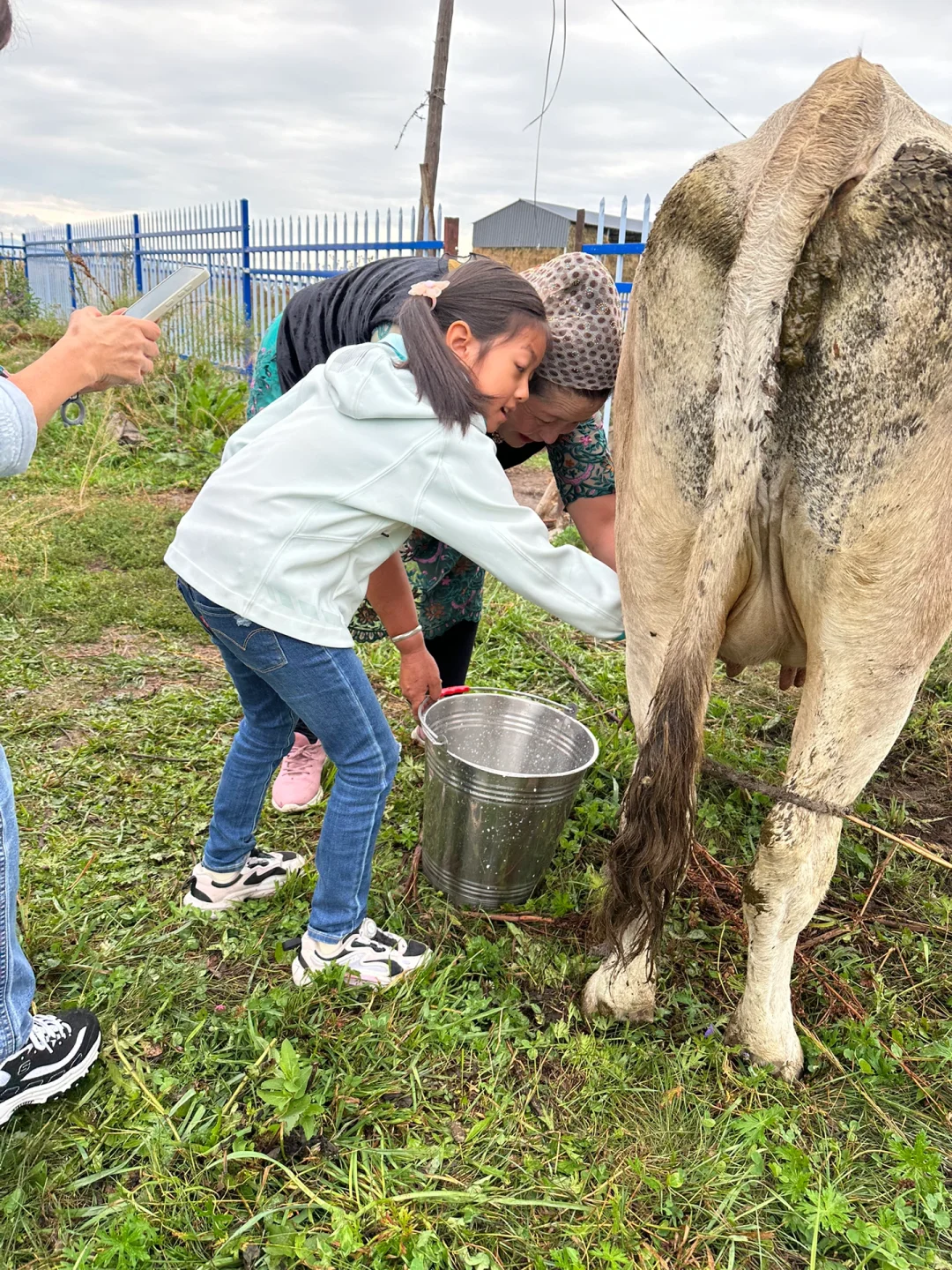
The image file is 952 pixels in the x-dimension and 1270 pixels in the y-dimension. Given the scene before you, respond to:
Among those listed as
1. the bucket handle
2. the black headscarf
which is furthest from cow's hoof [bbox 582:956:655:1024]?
the black headscarf

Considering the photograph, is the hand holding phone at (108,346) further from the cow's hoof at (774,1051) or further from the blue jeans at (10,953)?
the cow's hoof at (774,1051)

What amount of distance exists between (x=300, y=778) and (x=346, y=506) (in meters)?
1.34

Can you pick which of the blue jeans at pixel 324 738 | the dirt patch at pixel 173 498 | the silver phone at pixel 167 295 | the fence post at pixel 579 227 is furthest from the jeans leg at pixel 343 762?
the fence post at pixel 579 227

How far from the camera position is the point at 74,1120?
1746mm

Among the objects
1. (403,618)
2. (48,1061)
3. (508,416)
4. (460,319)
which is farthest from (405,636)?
(48,1061)

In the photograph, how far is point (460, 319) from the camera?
1871 mm

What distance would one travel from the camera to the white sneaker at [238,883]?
2.34 m

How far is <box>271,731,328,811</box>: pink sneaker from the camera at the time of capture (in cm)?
286

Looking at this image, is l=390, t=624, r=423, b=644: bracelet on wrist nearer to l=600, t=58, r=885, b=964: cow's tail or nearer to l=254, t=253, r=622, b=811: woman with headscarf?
l=254, t=253, r=622, b=811: woman with headscarf

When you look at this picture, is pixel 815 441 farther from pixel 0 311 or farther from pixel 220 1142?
pixel 0 311

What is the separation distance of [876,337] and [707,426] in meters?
0.34

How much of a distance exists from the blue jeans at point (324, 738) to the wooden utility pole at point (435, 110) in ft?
27.5

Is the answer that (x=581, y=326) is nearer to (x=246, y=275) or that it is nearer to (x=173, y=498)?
(x=173, y=498)

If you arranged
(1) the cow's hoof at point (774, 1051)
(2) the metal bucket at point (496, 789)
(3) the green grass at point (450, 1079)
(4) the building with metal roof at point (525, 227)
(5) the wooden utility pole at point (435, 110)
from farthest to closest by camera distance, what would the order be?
(4) the building with metal roof at point (525, 227), (5) the wooden utility pole at point (435, 110), (2) the metal bucket at point (496, 789), (1) the cow's hoof at point (774, 1051), (3) the green grass at point (450, 1079)
